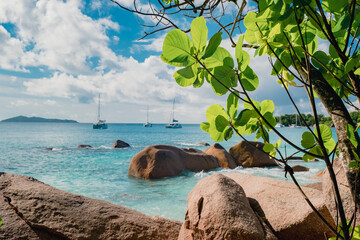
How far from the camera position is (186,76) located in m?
0.56

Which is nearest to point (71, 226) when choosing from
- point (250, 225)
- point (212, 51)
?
point (250, 225)

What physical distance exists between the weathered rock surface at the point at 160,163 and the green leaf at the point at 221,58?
9.94 m

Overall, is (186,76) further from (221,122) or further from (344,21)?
(344,21)

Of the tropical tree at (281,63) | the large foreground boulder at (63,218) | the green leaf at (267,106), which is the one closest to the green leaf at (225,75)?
the tropical tree at (281,63)

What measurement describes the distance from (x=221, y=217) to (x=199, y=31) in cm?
240

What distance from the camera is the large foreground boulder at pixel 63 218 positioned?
9.11ft

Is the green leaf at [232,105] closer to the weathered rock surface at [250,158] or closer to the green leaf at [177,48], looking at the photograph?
the green leaf at [177,48]

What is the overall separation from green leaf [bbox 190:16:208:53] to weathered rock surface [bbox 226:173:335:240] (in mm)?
3133

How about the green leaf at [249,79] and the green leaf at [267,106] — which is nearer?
the green leaf at [249,79]

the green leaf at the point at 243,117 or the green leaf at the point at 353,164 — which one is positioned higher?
the green leaf at the point at 243,117

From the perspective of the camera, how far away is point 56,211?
2.97 metres

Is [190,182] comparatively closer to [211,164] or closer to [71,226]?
[211,164]

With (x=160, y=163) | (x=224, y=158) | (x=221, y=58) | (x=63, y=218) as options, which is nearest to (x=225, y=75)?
(x=221, y=58)

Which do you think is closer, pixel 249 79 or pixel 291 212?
pixel 249 79
